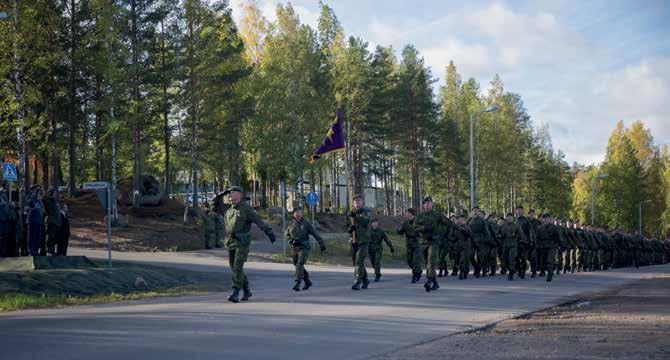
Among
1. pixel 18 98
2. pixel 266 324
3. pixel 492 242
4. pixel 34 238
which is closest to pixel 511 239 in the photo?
pixel 492 242

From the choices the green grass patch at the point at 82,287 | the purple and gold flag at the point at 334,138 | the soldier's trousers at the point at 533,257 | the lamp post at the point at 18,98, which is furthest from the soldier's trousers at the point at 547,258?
the lamp post at the point at 18,98

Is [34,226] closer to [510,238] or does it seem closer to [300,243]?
[300,243]

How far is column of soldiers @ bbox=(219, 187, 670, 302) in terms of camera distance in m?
13.3

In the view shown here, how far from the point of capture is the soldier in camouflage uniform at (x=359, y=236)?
1667cm

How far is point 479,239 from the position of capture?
24.2 m

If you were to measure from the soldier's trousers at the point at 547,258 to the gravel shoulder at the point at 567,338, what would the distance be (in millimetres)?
9053

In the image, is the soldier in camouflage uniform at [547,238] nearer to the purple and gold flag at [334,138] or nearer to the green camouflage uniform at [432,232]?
the green camouflage uniform at [432,232]

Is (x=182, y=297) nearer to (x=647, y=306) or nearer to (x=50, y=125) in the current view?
(x=647, y=306)

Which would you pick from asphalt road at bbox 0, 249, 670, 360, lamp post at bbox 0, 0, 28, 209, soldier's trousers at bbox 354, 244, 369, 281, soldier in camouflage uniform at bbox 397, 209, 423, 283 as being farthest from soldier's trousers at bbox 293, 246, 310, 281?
lamp post at bbox 0, 0, 28, 209

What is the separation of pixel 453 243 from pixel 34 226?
1321 cm

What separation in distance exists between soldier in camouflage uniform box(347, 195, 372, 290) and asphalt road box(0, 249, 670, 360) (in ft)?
1.55

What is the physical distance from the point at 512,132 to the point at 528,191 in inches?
463

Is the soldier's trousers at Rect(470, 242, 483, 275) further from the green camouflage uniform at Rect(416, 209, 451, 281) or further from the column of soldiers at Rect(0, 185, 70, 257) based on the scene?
the column of soldiers at Rect(0, 185, 70, 257)

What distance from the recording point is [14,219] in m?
20.3
